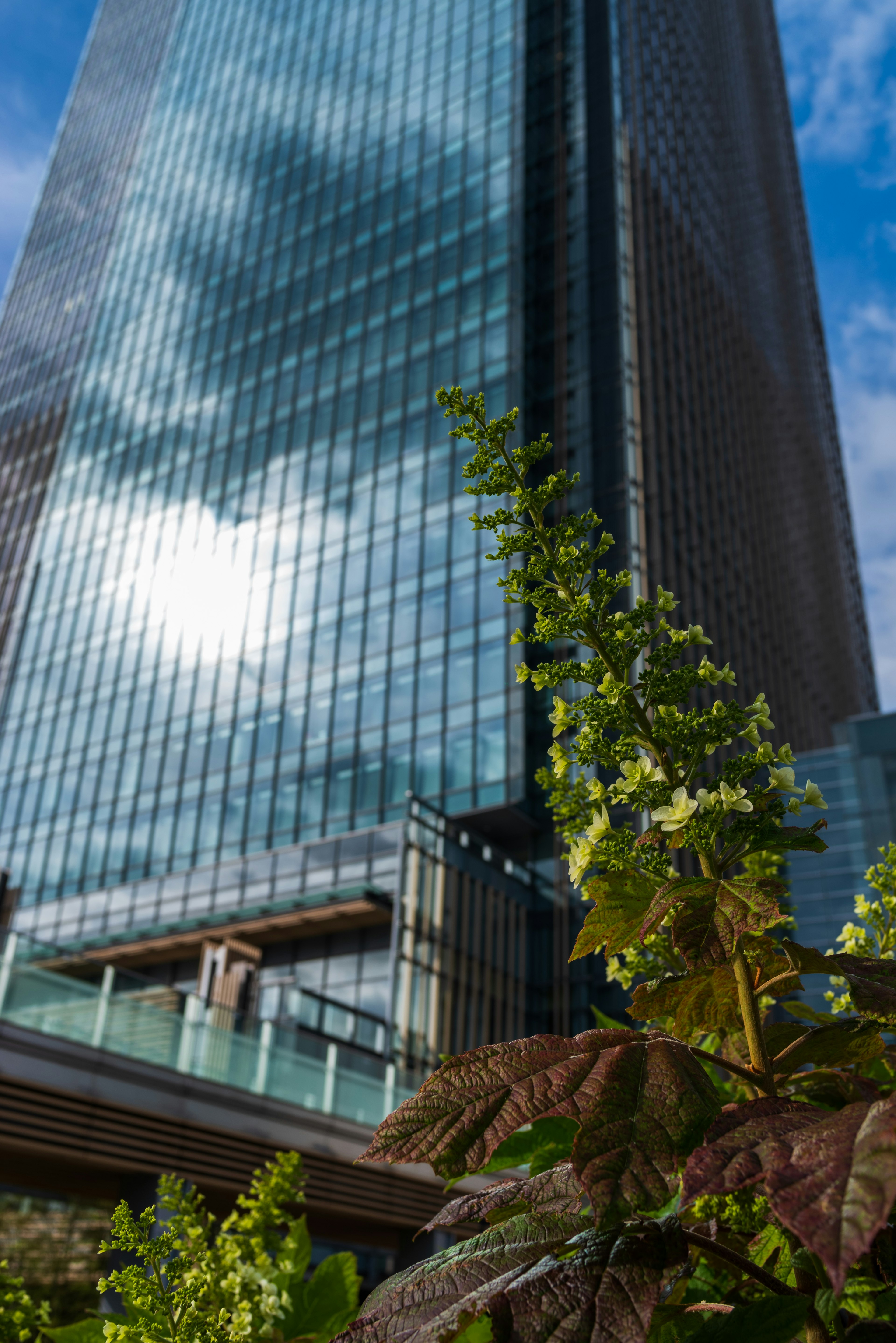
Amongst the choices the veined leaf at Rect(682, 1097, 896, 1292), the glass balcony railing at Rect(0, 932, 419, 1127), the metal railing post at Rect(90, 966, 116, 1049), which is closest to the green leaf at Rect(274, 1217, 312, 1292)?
the veined leaf at Rect(682, 1097, 896, 1292)

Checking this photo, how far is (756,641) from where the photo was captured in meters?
58.2

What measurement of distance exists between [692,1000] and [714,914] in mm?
203

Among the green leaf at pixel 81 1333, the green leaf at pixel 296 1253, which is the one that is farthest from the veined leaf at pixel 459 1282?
the green leaf at pixel 296 1253

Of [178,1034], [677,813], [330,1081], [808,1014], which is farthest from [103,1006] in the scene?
[677,813]

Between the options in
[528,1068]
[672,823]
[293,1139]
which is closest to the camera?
[528,1068]

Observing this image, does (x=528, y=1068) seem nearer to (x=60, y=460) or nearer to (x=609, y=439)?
(x=609, y=439)

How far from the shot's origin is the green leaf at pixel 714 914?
4.23ft

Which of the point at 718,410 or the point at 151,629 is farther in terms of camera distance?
the point at 718,410

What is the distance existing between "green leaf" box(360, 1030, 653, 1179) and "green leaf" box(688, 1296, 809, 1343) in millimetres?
271

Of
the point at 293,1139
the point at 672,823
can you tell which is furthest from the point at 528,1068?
the point at 293,1139

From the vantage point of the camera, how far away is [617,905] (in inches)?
59.6

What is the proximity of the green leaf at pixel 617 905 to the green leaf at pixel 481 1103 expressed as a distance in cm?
21

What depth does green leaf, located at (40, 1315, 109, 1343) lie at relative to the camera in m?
2.04

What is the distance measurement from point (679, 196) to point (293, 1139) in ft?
196
